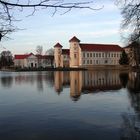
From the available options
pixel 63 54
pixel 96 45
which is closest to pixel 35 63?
pixel 63 54

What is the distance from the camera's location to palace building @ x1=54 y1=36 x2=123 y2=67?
4599 inches

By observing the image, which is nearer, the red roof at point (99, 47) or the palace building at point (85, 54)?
the palace building at point (85, 54)

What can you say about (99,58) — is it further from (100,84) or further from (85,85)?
(85,85)

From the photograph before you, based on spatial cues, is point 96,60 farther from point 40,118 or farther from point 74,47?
point 40,118

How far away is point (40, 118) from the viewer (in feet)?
45.2

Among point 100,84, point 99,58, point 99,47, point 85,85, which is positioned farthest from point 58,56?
point 85,85

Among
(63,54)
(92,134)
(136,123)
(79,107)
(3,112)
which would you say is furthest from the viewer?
(63,54)

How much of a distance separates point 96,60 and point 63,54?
13.9 meters

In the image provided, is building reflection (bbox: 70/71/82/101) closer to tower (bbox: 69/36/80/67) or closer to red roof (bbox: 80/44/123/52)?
tower (bbox: 69/36/80/67)

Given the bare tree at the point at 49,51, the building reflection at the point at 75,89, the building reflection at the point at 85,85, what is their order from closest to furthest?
1. the building reflection at the point at 75,89
2. the building reflection at the point at 85,85
3. the bare tree at the point at 49,51

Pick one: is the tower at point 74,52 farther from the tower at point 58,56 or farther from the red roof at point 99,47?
the tower at point 58,56

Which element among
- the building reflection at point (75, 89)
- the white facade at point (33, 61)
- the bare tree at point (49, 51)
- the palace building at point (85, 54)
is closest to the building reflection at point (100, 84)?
the building reflection at point (75, 89)

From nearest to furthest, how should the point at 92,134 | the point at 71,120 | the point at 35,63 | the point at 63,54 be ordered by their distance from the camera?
the point at 92,134
the point at 71,120
the point at 63,54
the point at 35,63

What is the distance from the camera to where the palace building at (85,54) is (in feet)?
383
